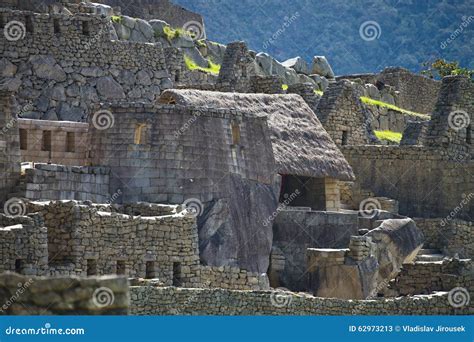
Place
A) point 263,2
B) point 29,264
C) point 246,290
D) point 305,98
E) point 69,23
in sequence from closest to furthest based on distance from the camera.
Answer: point 29,264
point 246,290
point 69,23
point 305,98
point 263,2

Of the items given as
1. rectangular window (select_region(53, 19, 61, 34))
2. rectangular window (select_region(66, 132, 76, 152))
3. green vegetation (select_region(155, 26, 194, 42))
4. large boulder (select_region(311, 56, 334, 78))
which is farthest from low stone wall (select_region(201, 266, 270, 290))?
large boulder (select_region(311, 56, 334, 78))

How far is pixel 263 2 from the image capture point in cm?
9069

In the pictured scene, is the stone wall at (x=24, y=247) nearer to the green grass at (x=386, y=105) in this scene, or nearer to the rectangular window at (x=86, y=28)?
the rectangular window at (x=86, y=28)

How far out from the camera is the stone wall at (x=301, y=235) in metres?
40.2

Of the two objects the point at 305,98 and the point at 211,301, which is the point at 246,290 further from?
the point at 305,98

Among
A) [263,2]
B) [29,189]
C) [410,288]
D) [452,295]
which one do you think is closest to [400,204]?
[410,288]

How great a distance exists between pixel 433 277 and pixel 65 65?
437 inches

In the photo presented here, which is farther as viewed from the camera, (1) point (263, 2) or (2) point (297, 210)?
(1) point (263, 2)

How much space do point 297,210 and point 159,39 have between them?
568 inches
